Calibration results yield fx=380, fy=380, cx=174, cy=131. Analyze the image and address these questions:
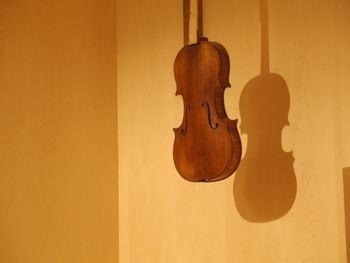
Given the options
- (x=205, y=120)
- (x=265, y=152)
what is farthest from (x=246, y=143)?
(x=205, y=120)

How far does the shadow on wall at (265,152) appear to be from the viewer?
1.68 metres

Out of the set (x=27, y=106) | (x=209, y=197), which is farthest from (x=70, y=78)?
(x=209, y=197)

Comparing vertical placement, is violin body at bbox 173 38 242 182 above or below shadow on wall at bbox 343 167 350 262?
above

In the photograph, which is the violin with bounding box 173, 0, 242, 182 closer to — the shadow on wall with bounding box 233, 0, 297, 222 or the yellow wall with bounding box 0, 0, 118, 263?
the shadow on wall with bounding box 233, 0, 297, 222

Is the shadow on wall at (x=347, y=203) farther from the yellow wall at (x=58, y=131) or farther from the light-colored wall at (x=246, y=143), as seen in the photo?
the yellow wall at (x=58, y=131)

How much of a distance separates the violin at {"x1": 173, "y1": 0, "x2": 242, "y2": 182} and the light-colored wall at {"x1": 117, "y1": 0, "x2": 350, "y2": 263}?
0.39 metres

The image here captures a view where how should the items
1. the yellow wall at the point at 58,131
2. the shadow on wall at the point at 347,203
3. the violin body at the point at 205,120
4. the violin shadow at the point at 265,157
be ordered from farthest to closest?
the yellow wall at the point at 58,131, the violin shadow at the point at 265,157, the shadow on wall at the point at 347,203, the violin body at the point at 205,120

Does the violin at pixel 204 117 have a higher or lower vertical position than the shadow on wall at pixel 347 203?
higher

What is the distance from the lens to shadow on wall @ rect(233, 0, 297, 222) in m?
1.68

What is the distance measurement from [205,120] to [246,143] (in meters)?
0.45

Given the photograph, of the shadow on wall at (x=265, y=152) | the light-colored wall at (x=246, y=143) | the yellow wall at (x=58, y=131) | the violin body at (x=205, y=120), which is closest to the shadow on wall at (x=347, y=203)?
the light-colored wall at (x=246, y=143)

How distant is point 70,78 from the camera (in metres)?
2.19

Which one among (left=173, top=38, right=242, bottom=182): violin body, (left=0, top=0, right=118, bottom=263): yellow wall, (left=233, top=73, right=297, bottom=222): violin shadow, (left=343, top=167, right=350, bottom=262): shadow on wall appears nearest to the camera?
(left=173, top=38, right=242, bottom=182): violin body

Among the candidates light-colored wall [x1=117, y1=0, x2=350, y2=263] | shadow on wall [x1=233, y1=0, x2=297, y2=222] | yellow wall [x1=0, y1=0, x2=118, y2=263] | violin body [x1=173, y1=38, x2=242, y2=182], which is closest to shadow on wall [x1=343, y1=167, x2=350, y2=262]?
light-colored wall [x1=117, y1=0, x2=350, y2=263]
